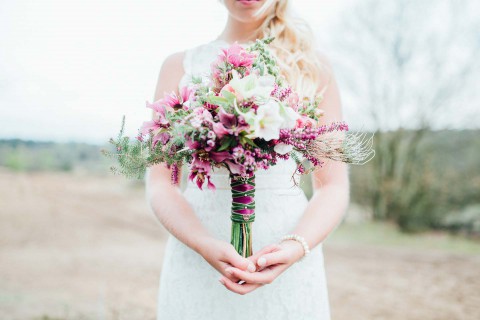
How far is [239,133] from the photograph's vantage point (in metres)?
1.30

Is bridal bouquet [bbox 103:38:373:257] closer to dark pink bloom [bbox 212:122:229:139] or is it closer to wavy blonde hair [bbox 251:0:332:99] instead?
dark pink bloom [bbox 212:122:229:139]

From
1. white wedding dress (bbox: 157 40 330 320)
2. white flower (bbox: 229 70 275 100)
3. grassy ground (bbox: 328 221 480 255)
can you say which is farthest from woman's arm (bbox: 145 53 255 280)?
grassy ground (bbox: 328 221 480 255)

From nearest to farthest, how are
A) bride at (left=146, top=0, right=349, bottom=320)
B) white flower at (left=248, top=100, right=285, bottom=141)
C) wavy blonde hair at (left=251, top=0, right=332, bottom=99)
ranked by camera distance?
1. white flower at (left=248, top=100, right=285, bottom=141)
2. bride at (left=146, top=0, right=349, bottom=320)
3. wavy blonde hair at (left=251, top=0, right=332, bottom=99)

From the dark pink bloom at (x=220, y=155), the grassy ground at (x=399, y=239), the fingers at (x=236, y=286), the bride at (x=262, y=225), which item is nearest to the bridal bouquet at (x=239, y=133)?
the dark pink bloom at (x=220, y=155)

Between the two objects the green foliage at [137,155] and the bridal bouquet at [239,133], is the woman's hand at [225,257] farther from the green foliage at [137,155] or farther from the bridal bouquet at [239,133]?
the green foliage at [137,155]

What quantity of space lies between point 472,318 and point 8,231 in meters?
11.1

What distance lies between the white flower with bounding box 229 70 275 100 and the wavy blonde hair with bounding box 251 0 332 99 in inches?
30.3

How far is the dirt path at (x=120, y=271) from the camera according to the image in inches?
279

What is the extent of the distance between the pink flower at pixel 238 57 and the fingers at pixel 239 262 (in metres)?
0.61

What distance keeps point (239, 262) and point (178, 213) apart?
0.42 meters

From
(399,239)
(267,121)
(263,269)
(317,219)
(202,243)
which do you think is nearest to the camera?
(267,121)

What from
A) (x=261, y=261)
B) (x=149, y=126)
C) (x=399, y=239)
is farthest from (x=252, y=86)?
(x=399, y=239)

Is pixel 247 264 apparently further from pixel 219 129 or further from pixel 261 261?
pixel 219 129

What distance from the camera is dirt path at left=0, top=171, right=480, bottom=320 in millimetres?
7086
